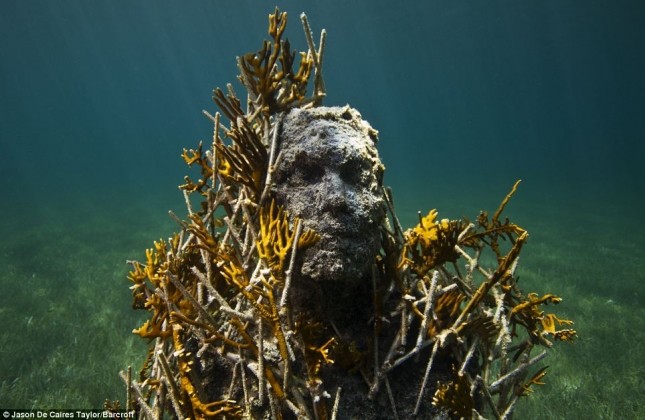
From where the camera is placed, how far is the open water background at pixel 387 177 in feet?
25.9

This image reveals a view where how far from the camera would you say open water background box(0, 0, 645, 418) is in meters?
7.89

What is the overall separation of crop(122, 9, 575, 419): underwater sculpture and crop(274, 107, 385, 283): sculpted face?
1 cm

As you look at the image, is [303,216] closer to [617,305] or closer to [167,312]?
[167,312]

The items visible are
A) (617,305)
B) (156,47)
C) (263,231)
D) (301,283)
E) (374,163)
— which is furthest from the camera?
(156,47)

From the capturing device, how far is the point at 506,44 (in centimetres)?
8362

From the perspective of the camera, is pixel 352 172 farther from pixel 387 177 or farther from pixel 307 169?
pixel 387 177

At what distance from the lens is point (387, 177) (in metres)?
56.6

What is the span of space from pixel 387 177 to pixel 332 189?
180 feet

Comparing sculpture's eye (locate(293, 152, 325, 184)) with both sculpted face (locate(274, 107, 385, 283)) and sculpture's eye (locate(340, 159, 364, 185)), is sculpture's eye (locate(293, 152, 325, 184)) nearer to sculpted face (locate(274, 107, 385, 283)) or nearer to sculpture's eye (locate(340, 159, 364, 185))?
sculpted face (locate(274, 107, 385, 283))

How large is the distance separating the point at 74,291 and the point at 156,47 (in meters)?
104

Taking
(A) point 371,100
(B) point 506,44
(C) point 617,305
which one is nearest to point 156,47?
(B) point 506,44

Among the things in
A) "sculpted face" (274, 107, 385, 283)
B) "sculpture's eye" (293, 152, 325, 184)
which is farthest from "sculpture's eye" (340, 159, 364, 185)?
"sculpture's eye" (293, 152, 325, 184)

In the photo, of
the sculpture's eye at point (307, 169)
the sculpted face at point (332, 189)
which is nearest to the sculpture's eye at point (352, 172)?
the sculpted face at point (332, 189)

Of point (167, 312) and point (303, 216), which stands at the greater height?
point (303, 216)
